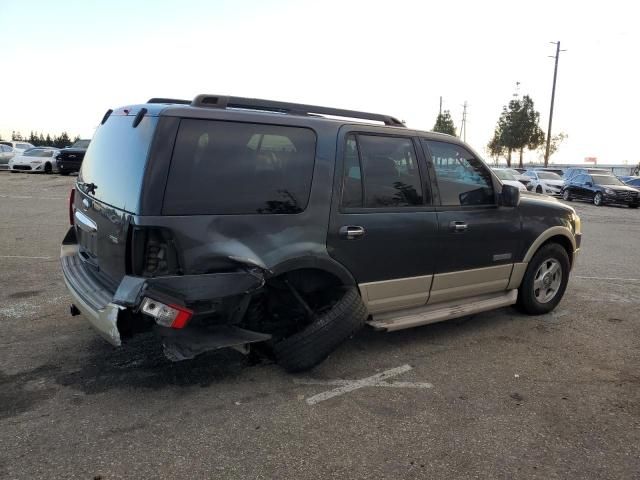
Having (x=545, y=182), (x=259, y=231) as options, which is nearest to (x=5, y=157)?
(x=545, y=182)

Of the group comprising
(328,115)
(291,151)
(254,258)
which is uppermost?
(328,115)

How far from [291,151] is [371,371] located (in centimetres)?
175

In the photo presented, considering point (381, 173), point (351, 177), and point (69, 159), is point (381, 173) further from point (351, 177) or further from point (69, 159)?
point (69, 159)

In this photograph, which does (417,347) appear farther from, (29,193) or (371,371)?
(29,193)

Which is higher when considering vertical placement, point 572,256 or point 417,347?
point 572,256

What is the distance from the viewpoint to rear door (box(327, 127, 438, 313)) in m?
3.78

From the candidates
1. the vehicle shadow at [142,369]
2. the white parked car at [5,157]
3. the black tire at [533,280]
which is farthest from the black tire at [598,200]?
the white parked car at [5,157]

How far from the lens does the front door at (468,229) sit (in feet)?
14.3

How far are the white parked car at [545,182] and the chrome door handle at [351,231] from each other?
2593 cm

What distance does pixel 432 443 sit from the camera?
2.94 m

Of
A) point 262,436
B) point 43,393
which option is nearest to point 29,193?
point 43,393

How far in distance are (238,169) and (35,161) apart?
26.7 meters

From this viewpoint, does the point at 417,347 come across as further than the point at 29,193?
No

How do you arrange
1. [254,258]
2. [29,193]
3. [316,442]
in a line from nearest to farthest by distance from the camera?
[316,442], [254,258], [29,193]
